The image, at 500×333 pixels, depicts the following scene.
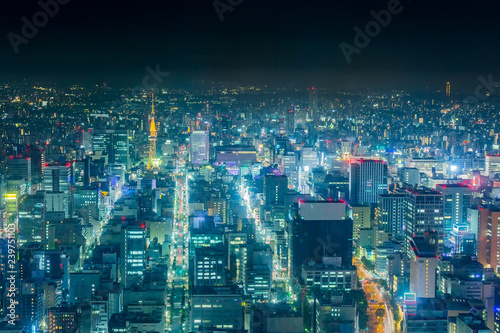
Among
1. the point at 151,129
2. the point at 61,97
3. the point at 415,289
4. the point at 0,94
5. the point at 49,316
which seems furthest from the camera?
the point at 151,129

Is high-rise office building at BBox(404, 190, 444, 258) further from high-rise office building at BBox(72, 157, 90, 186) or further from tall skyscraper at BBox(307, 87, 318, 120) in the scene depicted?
high-rise office building at BBox(72, 157, 90, 186)

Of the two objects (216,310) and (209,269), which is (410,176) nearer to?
(209,269)

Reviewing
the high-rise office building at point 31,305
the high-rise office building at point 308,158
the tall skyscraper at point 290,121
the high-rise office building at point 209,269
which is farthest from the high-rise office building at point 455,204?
the tall skyscraper at point 290,121

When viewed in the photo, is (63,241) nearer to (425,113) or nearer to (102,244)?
(102,244)

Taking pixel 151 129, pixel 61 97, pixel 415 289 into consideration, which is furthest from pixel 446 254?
pixel 151 129

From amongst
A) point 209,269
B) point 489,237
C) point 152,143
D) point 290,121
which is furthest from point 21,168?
point 290,121
